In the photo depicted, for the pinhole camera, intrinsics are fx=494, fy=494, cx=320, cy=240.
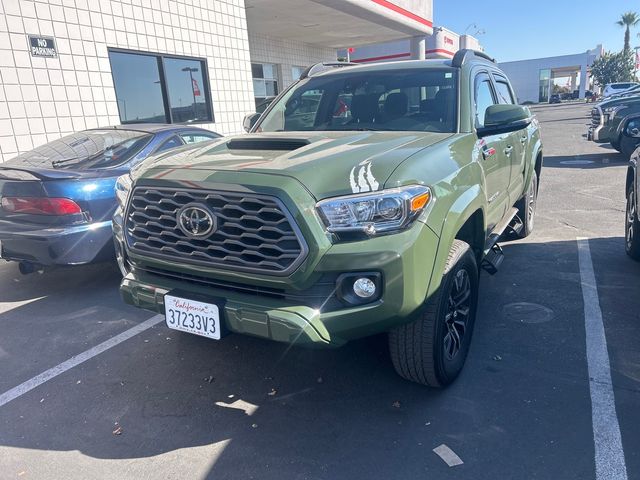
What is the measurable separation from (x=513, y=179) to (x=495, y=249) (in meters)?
0.69

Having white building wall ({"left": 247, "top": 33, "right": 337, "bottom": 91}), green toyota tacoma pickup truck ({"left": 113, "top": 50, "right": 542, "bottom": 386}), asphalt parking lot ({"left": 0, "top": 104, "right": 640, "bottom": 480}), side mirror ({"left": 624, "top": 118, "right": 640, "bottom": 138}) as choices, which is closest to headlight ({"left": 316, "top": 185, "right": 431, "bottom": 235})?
green toyota tacoma pickup truck ({"left": 113, "top": 50, "right": 542, "bottom": 386})

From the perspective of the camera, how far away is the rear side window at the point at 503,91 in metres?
4.70

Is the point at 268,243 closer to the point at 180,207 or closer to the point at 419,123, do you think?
the point at 180,207

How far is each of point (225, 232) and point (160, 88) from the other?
26.3 ft

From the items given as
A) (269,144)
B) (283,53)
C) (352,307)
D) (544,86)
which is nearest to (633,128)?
(283,53)

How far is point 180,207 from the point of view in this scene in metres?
2.58

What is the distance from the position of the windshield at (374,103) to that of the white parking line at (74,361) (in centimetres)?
193

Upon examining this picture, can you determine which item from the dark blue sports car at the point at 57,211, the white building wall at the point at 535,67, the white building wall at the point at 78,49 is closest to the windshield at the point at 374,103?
the dark blue sports car at the point at 57,211

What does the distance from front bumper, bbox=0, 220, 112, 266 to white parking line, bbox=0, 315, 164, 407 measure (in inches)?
36.3

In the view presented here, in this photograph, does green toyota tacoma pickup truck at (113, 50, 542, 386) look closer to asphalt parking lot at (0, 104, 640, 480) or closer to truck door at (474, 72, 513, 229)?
truck door at (474, 72, 513, 229)

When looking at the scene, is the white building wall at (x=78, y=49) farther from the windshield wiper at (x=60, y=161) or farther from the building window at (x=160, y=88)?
the windshield wiper at (x=60, y=161)

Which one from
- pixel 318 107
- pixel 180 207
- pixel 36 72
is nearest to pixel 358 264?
pixel 180 207

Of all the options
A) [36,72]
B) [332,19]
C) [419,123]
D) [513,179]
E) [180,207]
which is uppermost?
[332,19]

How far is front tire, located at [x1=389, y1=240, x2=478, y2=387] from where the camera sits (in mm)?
2658
